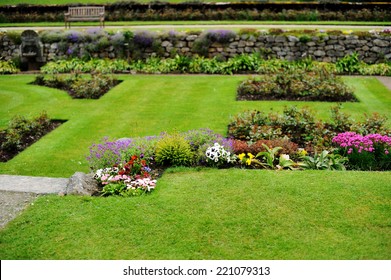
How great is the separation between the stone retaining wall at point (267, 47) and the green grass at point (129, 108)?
217 centimetres

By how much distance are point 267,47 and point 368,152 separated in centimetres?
1078

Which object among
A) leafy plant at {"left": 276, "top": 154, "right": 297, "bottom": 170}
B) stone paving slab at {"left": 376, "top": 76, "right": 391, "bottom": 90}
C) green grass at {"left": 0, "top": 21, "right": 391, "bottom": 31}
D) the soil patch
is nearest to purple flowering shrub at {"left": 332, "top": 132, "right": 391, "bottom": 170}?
leafy plant at {"left": 276, "top": 154, "right": 297, "bottom": 170}

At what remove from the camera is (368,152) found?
8406mm

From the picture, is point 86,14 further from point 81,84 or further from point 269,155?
point 269,155

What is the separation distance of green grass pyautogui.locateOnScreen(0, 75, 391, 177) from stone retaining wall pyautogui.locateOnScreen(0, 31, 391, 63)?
7.14 ft

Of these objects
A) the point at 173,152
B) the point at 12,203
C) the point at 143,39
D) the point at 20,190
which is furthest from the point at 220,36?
the point at 12,203

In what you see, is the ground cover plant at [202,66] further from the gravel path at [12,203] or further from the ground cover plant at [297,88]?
the gravel path at [12,203]

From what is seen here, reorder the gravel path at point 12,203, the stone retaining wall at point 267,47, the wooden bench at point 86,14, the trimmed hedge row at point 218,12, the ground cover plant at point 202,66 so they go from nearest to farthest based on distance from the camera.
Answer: the gravel path at point 12,203, the ground cover plant at point 202,66, the stone retaining wall at point 267,47, the wooden bench at point 86,14, the trimmed hedge row at point 218,12

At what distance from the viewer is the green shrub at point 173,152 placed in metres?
8.43

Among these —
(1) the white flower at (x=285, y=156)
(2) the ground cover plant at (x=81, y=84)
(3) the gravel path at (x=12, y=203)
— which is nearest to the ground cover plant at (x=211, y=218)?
(3) the gravel path at (x=12, y=203)

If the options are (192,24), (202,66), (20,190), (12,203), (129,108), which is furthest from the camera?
(192,24)

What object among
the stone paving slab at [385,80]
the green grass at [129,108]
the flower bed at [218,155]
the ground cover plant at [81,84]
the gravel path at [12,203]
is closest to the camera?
the gravel path at [12,203]

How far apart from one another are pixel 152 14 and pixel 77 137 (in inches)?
671

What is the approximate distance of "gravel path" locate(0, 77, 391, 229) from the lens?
678 cm
